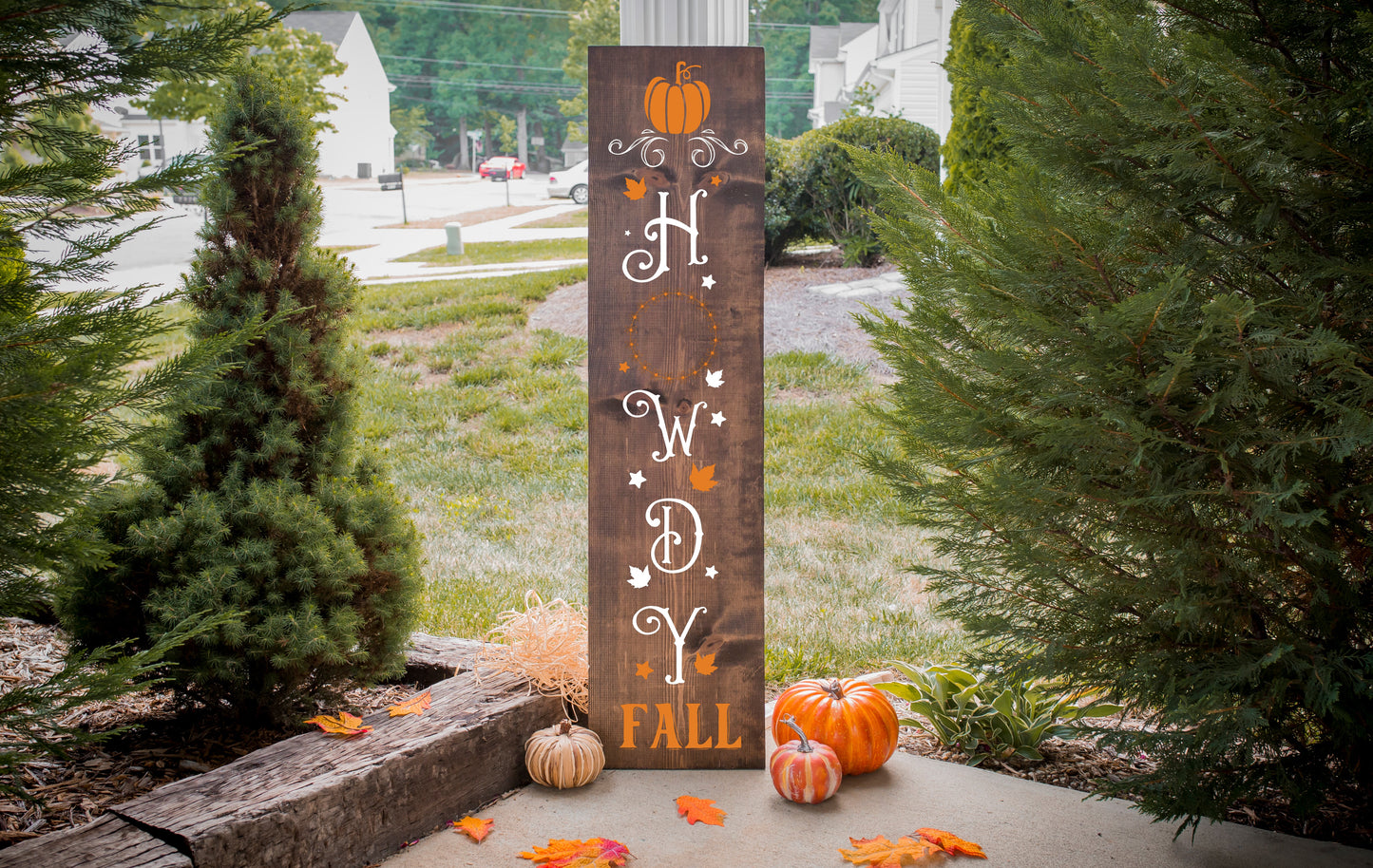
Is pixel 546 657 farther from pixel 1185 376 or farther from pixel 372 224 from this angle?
pixel 372 224

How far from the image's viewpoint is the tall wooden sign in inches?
108

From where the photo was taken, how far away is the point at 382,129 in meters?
28.8

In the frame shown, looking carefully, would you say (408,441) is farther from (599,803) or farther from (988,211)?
(988,211)

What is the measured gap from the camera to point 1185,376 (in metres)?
2.02

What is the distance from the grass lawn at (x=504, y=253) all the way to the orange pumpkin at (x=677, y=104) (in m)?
10.1

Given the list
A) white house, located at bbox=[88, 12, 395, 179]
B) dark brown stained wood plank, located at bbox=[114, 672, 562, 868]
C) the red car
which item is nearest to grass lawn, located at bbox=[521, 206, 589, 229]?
the red car

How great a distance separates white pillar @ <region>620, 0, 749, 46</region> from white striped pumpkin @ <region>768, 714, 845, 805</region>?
7.22 ft

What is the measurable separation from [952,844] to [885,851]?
6.6 inches

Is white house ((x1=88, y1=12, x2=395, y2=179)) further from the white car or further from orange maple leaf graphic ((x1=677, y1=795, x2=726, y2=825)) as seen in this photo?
orange maple leaf graphic ((x1=677, y1=795, x2=726, y2=825))

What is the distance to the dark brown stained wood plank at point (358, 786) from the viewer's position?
2.00 m

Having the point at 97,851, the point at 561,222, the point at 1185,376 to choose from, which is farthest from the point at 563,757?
the point at 561,222

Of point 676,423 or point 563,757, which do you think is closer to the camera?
point 563,757

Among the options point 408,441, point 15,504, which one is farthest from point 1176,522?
point 408,441

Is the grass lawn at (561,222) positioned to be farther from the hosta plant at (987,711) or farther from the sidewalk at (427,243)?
the hosta plant at (987,711)
